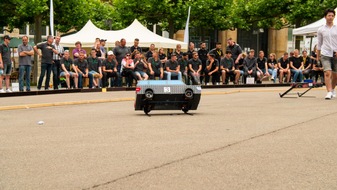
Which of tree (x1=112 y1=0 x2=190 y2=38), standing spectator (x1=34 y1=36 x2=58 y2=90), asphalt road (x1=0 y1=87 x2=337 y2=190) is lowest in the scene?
asphalt road (x1=0 y1=87 x2=337 y2=190)

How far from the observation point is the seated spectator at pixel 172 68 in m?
23.5

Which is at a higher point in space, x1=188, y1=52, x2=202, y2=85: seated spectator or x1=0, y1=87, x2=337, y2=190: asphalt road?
x1=188, y1=52, x2=202, y2=85: seated spectator

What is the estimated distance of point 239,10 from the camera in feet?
149

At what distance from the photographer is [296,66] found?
90.3 ft

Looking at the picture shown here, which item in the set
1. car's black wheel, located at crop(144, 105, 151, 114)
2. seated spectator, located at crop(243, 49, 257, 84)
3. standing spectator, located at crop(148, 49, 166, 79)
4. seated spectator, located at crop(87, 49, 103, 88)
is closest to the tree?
seated spectator, located at crop(243, 49, 257, 84)

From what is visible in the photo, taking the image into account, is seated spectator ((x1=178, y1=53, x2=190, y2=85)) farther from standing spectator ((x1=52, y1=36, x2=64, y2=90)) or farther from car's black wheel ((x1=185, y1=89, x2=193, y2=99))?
car's black wheel ((x1=185, y1=89, x2=193, y2=99))

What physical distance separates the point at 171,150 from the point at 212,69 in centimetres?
1809

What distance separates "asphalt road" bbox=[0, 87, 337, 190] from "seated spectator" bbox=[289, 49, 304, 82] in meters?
14.8

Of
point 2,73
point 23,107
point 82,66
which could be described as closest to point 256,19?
point 82,66

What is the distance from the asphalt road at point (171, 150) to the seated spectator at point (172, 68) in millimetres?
10858

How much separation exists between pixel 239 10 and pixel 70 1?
13.8m

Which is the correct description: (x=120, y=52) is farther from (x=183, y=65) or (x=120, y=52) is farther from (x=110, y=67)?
(x=183, y=65)

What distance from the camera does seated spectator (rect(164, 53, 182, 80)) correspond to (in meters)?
23.5

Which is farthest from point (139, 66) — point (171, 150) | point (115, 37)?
point (171, 150)
